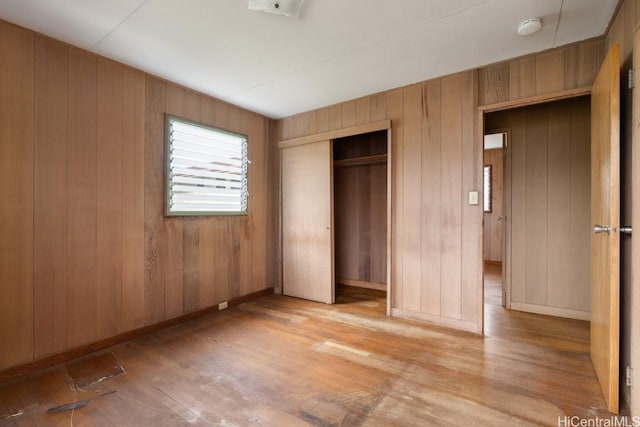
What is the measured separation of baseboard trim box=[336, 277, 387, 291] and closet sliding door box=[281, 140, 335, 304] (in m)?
0.93

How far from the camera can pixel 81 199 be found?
7.62 feet

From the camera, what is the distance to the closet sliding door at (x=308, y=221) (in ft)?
12.0

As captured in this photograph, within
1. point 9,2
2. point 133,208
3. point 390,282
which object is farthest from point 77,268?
point 390,282

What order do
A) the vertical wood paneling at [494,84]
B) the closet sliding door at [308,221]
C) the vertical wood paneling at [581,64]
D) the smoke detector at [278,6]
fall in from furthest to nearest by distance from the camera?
the closet sliding door at [308,221] → the vertical wood paneling at [494,84] → the vertical wood paneling at [581,64] → the smoke detector at [278,6]

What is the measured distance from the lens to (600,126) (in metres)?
1.87

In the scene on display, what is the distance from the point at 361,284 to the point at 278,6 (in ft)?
12.2

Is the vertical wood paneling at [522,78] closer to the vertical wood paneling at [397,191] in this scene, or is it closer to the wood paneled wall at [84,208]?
the vertical wood paneling at [397,191]

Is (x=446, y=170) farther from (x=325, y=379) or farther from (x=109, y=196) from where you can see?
(x=109, y=196)

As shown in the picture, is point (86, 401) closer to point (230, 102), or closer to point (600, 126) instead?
point (230, 102)

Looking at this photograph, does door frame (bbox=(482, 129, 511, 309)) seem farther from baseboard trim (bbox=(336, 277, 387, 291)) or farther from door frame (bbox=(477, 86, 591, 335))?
baseboard trim (bbox=(336, 277, 387, 291))

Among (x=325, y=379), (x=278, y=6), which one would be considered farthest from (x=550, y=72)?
(x=325, y=379)

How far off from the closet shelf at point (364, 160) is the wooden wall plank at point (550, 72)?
190 cm

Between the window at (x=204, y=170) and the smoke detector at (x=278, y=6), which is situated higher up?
the smoke detector at (x=278, y=6)

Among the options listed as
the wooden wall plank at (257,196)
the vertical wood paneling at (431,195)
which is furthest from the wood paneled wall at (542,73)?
the wooden wall plank at (257,196)
